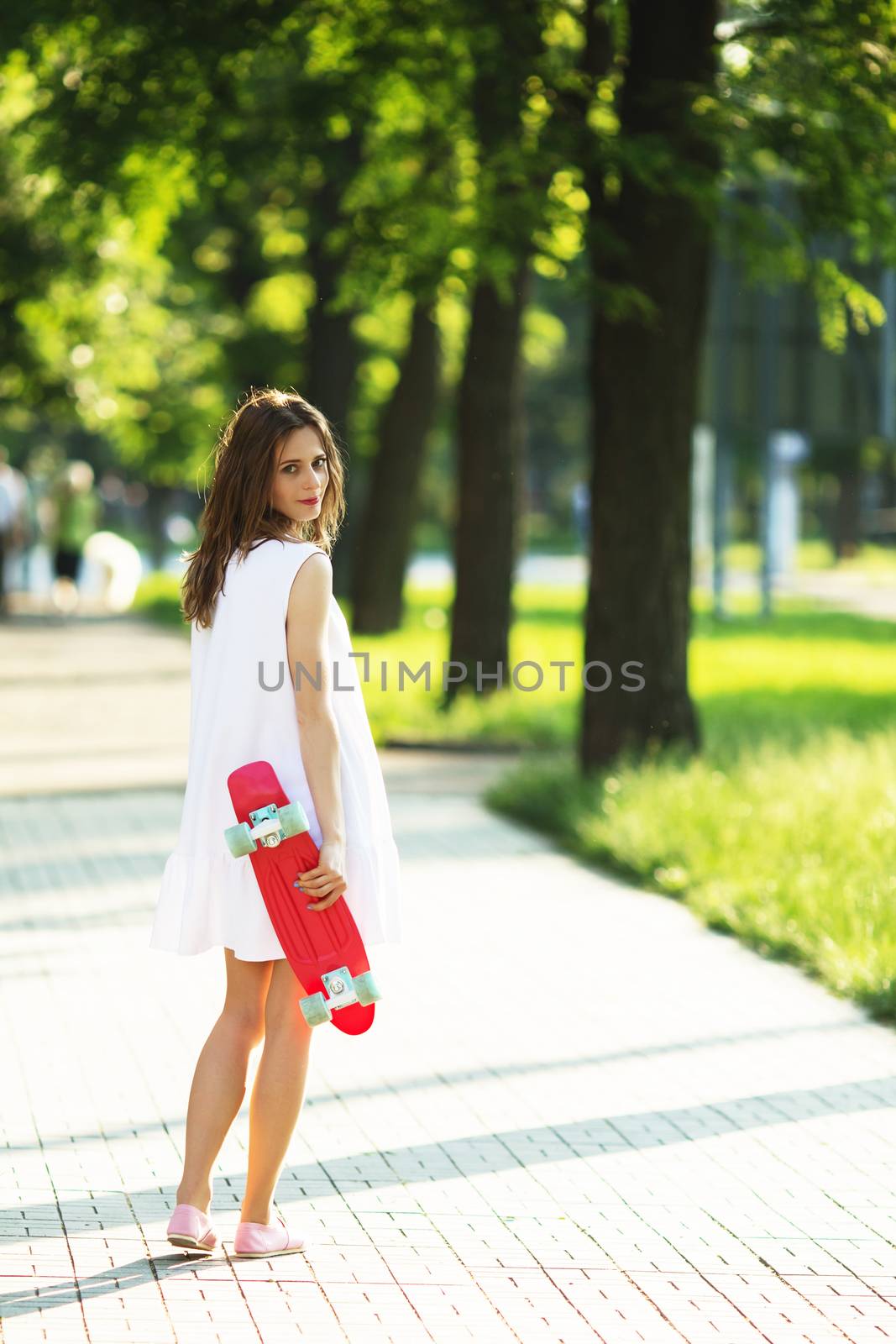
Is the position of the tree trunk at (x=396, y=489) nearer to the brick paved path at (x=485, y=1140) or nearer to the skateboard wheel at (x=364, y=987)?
the brick paved path at (x=485, y=1140)

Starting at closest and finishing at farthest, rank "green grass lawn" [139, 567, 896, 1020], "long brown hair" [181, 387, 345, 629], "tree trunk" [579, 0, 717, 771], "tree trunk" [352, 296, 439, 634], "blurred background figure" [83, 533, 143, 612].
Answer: "long brown hair" [181, 387, 345, 629]
"green grass lawn" [139, 567, 896, 1020]
"tree trunk" [579, 0, 717, 771]
"tree trunk" [352, 296, 439, 634]
"blurred background figure" [83, 533, 143, 612]

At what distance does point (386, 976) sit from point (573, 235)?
5.60 meters

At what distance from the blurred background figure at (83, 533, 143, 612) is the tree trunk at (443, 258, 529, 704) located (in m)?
14.7

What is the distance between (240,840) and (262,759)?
23cm

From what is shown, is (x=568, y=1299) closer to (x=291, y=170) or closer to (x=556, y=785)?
(x=556, y=785)

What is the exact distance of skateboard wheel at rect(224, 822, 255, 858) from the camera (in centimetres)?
418

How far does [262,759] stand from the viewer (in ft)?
14.3

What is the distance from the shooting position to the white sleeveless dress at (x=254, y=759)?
14.2 ft

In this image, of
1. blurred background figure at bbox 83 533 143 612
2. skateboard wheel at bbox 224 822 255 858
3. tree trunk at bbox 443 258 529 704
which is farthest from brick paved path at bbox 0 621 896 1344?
blurred background figure at bbox 83 533 143 612

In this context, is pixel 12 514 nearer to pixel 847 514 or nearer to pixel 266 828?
pixel 266 828

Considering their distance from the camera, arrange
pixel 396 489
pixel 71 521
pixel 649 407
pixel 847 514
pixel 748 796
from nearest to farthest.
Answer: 1. pixel 748 796
2. pixel 649 407
3. pixel 396 489
4. pixel 71 521
5. pixel 847 514

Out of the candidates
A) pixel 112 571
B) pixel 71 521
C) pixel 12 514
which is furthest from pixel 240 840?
pixel 112 571

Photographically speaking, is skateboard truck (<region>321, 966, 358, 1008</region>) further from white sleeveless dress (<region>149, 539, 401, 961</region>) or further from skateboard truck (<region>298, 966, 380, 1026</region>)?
white sleeveless dress (<region>149, 539, 401, 961</region>)

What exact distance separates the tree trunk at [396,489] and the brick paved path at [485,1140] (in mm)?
12906
